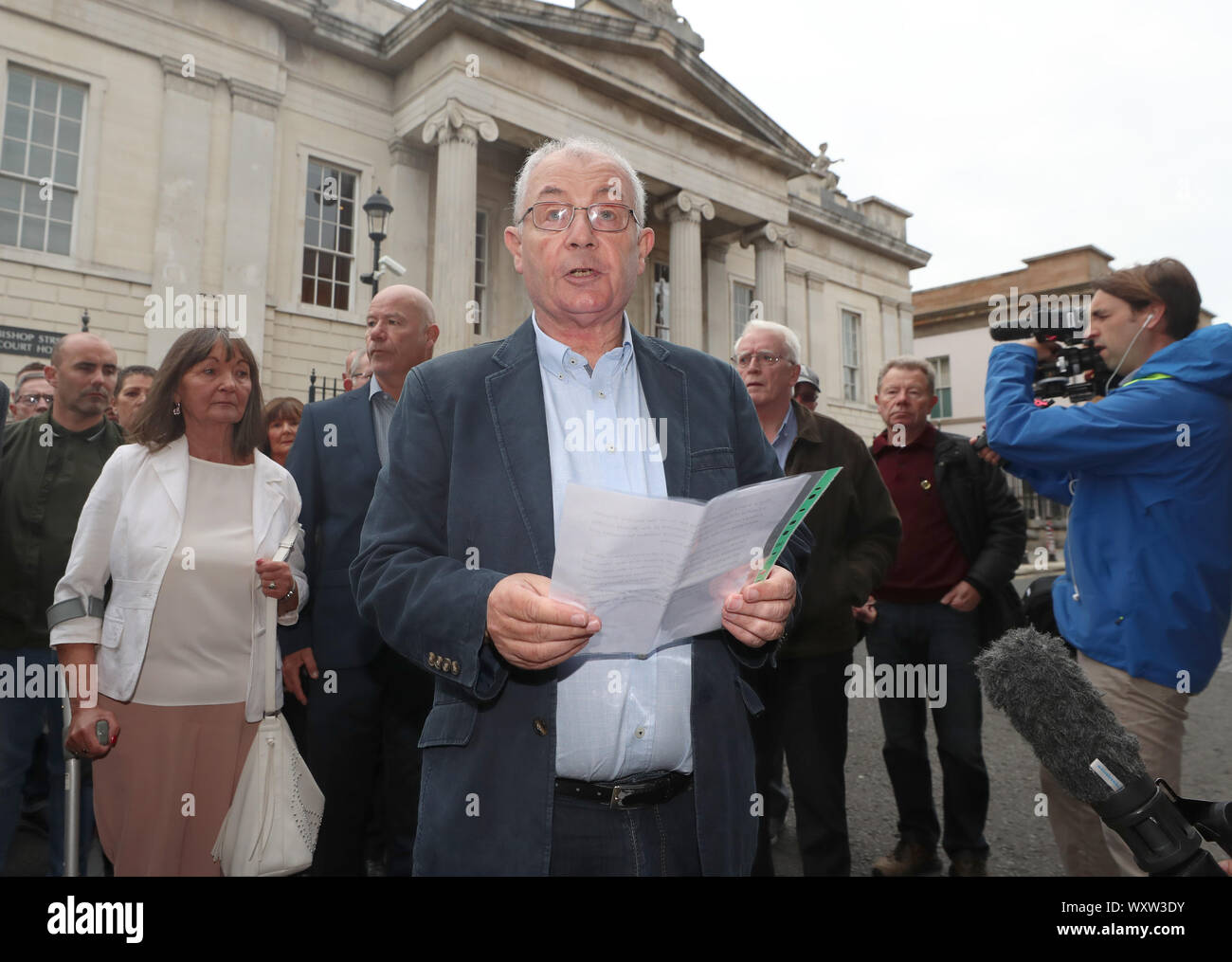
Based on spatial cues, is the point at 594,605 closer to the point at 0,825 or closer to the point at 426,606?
the point at 426,606

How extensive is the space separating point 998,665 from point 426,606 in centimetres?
121

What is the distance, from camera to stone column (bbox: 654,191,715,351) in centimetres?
1952

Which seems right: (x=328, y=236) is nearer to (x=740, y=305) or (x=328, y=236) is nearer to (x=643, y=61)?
(x=643, y=61)

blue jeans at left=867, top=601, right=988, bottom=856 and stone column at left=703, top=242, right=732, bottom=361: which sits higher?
stone column at left=703, top=242, right=732, bottom=361

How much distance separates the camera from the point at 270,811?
2674 mm

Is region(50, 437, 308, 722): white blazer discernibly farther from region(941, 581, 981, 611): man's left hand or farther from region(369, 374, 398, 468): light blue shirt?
region(941, 581, 981, 611): man's left hand

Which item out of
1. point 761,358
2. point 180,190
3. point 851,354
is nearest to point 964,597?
point 761,358

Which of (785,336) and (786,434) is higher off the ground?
(785,336)

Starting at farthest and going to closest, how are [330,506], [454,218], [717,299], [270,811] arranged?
[717,299], [454,218], [330,506], [270,811]

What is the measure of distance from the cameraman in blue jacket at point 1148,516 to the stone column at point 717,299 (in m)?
20.7

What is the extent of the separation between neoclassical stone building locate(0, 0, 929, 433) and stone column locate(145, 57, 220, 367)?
35mm

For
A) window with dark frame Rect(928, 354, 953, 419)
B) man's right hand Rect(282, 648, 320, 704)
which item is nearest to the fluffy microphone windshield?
man's right hand Rect(282, 648, 320, 704)

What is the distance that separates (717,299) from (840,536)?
20.6 m
